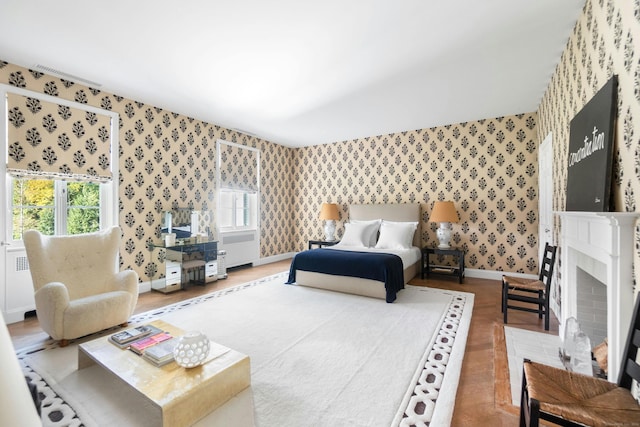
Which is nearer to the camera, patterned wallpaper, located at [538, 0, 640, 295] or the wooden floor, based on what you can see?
patterned wallpaper, located at [538, 0, 640, 295]

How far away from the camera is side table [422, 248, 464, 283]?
193 inches

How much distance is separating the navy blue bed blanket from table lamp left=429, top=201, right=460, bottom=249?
136 cm

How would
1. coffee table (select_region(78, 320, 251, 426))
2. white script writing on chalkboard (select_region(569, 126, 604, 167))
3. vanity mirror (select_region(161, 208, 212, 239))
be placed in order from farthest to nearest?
vanity mirror (select_region(161, 208, 212, 239))
white script writing on chalkboard (select_region(569, 126, 604, 167))
coffee table (select_region(78, 320, 251, 426))

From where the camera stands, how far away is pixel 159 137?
4.70 meters

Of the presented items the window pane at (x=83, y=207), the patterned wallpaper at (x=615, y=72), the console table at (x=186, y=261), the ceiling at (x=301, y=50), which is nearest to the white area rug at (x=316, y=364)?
the console table at (x=186, y=261)

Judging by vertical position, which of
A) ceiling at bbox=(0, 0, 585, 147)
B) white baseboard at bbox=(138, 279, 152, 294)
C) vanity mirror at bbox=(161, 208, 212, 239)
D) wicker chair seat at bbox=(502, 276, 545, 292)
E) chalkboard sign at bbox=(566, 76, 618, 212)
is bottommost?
white baseboard at bbox=(138, 279, 152, 294)

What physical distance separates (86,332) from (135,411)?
51.5 inches

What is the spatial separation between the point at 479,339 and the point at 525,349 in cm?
36

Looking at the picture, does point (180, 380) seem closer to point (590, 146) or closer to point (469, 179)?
point (590, 146)

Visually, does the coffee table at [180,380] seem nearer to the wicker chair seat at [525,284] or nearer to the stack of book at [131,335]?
the stack of book at [131,335]

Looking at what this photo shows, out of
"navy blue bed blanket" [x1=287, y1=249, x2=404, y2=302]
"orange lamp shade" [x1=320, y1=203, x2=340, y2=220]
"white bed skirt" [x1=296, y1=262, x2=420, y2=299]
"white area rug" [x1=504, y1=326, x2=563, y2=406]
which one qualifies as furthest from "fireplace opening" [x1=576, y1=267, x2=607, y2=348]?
"orange lamp shade" [x1=320, y1=203, x2=340, y2=220]

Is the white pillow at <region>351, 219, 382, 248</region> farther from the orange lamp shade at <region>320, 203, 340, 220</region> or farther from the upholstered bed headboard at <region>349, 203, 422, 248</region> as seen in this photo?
the orange lamp shade at <region>320, 203, 340, 220</region>

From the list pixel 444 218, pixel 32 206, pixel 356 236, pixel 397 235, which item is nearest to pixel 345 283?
pixel 356 236

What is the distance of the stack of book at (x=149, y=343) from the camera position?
6.46 ft
